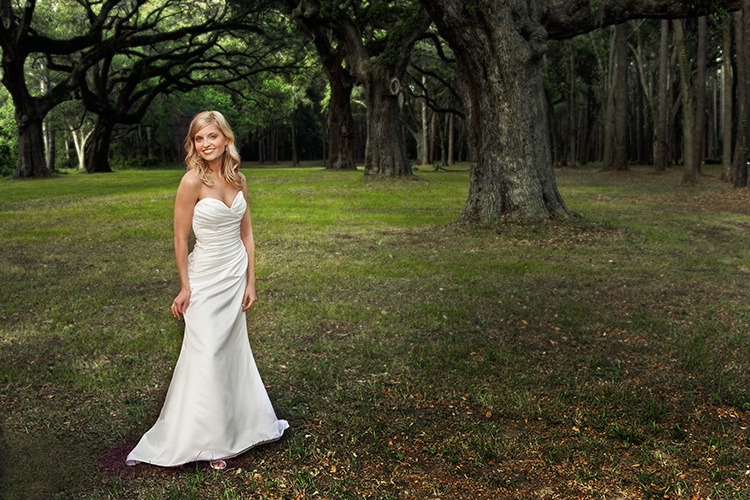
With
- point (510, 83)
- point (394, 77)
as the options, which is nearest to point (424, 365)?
point (510, 83)

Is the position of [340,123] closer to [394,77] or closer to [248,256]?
[394,77]

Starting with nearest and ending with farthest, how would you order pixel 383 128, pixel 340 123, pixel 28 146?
pixel 383 128 < pixel 28 146 < pixel 340 123

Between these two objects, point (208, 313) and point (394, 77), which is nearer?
point (208, 313)

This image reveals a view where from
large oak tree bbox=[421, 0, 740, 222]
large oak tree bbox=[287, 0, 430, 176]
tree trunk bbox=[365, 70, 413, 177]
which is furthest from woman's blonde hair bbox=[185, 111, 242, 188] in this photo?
tree trunk bbox=[365, 70, 413, 177]

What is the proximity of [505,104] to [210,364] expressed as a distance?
31.1ft

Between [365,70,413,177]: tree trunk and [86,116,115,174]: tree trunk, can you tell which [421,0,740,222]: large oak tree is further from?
[86,116,115,174]: tree trunk

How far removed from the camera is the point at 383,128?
981 inches

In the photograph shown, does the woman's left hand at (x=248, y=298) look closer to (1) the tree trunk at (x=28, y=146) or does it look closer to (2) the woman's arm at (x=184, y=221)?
(2) the woman's arm at (x=184, y=221)

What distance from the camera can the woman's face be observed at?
→ 3.63m

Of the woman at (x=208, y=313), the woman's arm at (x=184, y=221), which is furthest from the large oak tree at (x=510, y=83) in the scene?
the woman's arm at (x=184, y=221)

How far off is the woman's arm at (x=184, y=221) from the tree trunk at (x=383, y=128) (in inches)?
834

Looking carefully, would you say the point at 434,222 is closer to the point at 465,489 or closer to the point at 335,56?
the point at 465,489

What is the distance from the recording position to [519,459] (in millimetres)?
3789

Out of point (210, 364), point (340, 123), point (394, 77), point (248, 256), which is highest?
point (394, 77)
